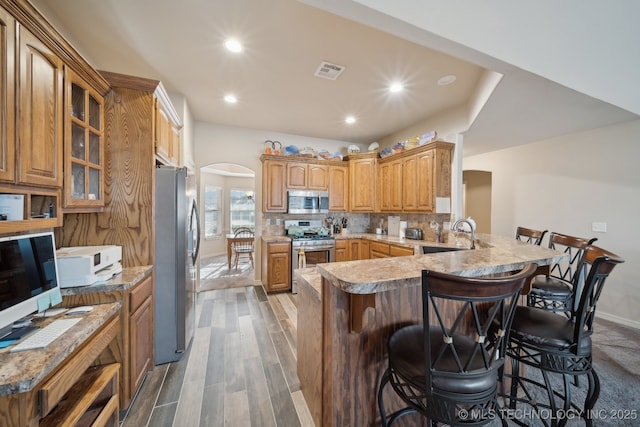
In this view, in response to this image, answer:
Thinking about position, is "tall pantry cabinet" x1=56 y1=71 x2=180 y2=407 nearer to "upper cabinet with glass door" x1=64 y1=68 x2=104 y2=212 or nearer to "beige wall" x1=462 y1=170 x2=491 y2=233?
"upper cabinet with glass door" x1=64 y1=68 x2=104 y2=212

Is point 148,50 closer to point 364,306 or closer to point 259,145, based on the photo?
A: point 259,145

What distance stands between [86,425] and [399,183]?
4.28 meters

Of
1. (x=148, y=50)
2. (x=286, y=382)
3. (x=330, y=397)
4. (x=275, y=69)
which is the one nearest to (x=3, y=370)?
(x=330, y=397)

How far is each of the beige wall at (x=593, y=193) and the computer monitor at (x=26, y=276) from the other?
5.52m

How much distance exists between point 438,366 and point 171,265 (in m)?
2.22

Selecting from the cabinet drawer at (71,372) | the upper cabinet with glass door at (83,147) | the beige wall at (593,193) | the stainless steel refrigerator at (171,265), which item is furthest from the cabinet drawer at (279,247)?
the beige wall at (593,193)

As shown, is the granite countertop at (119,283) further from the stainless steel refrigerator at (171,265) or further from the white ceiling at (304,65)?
the white ceiling at (304,65)

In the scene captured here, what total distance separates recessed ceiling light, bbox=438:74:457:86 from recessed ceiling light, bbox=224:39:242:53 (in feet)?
7.14

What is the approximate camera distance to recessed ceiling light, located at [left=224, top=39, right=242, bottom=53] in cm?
209

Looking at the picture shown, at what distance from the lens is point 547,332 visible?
1293 millimetres

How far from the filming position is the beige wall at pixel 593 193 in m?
2.89

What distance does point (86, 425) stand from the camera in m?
1.13

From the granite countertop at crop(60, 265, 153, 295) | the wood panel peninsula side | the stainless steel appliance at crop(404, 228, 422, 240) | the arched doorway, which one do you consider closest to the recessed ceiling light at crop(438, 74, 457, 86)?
the wood panel peninsula side

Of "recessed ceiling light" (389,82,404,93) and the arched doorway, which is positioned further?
the arched doorway
